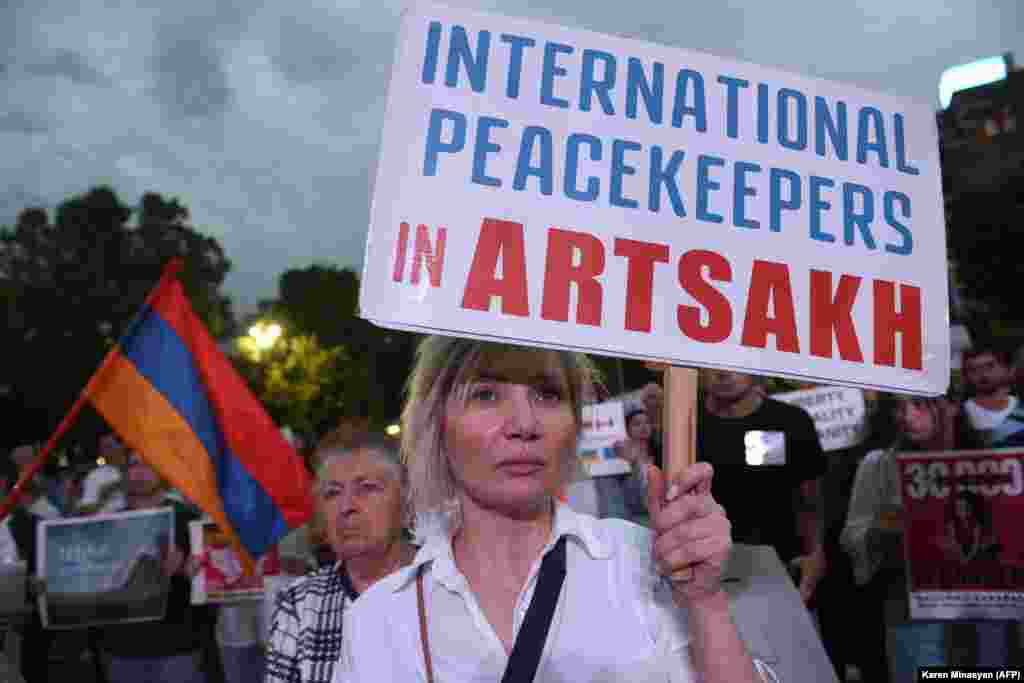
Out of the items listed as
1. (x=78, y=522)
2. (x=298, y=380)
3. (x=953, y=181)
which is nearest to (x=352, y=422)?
(x=78, y=522)

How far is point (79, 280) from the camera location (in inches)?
1624

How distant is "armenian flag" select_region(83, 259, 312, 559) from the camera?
5.28m

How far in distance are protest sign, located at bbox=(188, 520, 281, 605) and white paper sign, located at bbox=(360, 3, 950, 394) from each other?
425cm

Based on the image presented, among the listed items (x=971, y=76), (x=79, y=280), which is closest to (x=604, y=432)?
(x=79, y=280)

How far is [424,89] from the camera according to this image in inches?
75.4

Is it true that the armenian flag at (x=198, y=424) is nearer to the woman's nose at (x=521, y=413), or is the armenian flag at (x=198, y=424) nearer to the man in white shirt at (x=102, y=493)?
the man in white shirt at (x=102, y=493)

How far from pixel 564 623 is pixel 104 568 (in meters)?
4.75

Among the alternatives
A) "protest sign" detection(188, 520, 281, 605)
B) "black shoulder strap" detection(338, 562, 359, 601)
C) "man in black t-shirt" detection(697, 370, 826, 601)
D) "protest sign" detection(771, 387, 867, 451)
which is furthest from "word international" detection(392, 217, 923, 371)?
"protest sign" detection(771, 387, 867, 451)

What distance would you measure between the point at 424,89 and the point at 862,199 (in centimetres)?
98

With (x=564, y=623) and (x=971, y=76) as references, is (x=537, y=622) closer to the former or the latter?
(x=564, y=623)


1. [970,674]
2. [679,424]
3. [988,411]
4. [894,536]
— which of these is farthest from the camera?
[894,536]

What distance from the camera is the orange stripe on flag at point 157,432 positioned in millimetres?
5234

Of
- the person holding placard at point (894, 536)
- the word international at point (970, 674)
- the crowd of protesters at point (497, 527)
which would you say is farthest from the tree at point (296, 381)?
the word international at point (970, 674)

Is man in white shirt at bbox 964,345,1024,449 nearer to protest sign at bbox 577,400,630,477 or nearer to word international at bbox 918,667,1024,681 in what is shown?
word international at bbox 918,667,1024,681
